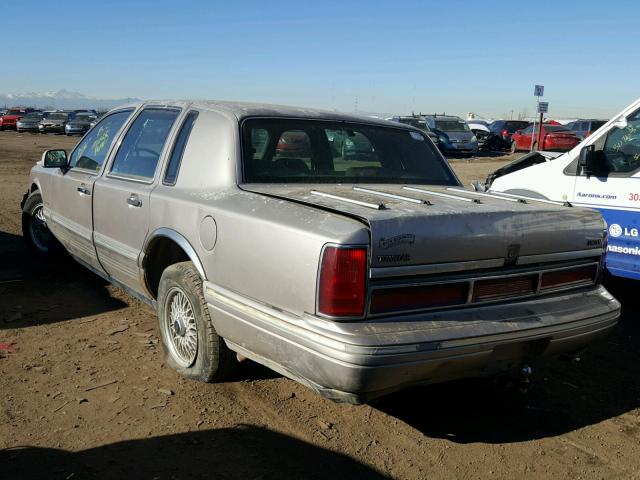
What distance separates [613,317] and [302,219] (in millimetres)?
1871

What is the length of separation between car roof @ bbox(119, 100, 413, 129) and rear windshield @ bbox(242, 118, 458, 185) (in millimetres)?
53

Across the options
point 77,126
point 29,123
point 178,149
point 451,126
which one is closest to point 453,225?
point 178,149

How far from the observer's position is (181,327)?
12.7ft

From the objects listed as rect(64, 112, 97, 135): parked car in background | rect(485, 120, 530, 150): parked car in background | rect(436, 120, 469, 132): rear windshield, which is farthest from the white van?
rect(64, 112, 97, 135): parked car in background

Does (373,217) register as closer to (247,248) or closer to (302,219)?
(302,219)

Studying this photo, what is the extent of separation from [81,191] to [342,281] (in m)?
3.09

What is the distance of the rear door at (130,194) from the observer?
4234 mm

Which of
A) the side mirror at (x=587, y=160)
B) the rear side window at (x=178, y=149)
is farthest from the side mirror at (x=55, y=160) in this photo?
the side mirror at (x=587, y=160)

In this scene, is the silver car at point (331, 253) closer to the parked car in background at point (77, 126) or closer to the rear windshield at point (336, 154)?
the rear windshield at point (336, 154)

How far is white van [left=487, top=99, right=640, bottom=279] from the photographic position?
5469mm

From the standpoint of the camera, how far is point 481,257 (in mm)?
3055

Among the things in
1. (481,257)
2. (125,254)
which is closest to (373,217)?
(481,257)

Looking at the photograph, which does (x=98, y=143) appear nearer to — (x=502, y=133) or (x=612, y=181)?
(x=612, y=181)

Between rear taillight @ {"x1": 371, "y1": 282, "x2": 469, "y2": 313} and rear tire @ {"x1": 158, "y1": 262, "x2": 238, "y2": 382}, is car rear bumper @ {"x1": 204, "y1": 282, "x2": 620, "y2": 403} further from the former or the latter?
A: rear tire @ {"x1": 158, "y1": 262, "x2": 238, "y2": 382}
